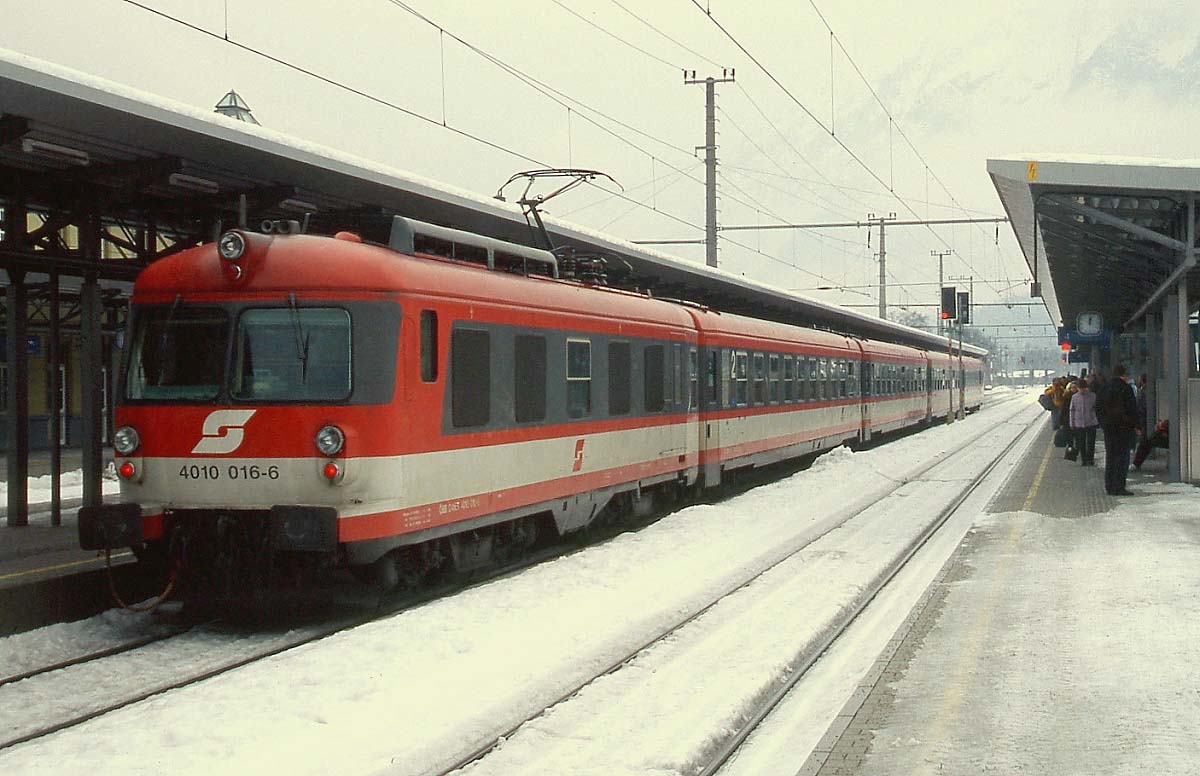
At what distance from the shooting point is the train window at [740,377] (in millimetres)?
18938

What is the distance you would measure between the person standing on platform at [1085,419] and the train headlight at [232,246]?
58.7ft

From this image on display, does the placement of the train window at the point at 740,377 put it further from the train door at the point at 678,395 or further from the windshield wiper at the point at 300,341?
the windshield wiper at the point at 300,341

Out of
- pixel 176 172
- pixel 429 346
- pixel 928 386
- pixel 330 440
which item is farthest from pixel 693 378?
pixel 928 386

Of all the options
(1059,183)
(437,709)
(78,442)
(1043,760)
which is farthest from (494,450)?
(78,442)

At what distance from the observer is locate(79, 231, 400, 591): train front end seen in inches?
355

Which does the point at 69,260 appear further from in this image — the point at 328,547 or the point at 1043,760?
the point at 1043,760

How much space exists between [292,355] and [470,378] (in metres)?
1.72

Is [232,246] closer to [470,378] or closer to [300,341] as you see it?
[300,341]

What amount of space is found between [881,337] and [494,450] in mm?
33451

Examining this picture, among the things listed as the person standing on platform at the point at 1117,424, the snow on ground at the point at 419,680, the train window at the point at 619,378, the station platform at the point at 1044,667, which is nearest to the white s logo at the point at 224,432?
the snow on ground at the point at 419,680

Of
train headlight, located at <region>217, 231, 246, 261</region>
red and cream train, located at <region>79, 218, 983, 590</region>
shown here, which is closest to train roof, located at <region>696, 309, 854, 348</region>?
red and cream train, located at <region>79, 218, 983, 590</region>

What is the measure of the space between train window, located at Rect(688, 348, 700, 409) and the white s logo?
831 cm

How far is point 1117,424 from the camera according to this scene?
1739 cm

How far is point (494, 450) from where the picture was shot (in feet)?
35.9
